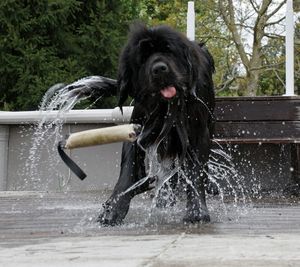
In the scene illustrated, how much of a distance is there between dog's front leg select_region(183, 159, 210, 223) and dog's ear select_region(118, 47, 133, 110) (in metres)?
0.71

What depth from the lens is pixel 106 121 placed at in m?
8.45

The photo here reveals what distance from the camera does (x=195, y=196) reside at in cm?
490

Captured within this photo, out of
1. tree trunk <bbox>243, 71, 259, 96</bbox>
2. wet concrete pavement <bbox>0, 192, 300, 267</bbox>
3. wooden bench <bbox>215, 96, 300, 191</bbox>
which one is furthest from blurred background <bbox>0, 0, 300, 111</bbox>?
tree trunk <bbox>243, 71, 259, 96</bbox>

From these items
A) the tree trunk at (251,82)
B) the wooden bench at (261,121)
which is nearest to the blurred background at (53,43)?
the wooden bench at (261,121)

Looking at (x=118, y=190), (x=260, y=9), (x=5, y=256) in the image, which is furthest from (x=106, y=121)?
(x=260, y=9)

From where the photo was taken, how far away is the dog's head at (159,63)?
4.42m

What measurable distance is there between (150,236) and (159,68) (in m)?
1.07

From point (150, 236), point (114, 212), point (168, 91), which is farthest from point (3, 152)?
point (150, 236)

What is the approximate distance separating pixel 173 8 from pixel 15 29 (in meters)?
12.6

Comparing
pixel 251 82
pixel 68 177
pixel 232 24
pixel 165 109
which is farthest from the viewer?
pixel 251 82

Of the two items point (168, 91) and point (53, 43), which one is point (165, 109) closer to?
point (168, 91)

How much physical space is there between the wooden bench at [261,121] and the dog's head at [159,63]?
260 centimetres

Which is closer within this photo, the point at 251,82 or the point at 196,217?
the point at 196,217

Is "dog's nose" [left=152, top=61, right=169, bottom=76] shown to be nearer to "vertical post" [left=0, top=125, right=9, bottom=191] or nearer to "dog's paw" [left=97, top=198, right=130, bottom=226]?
"dog's paw" [left=97, top=198, right=130, bottom=226]
